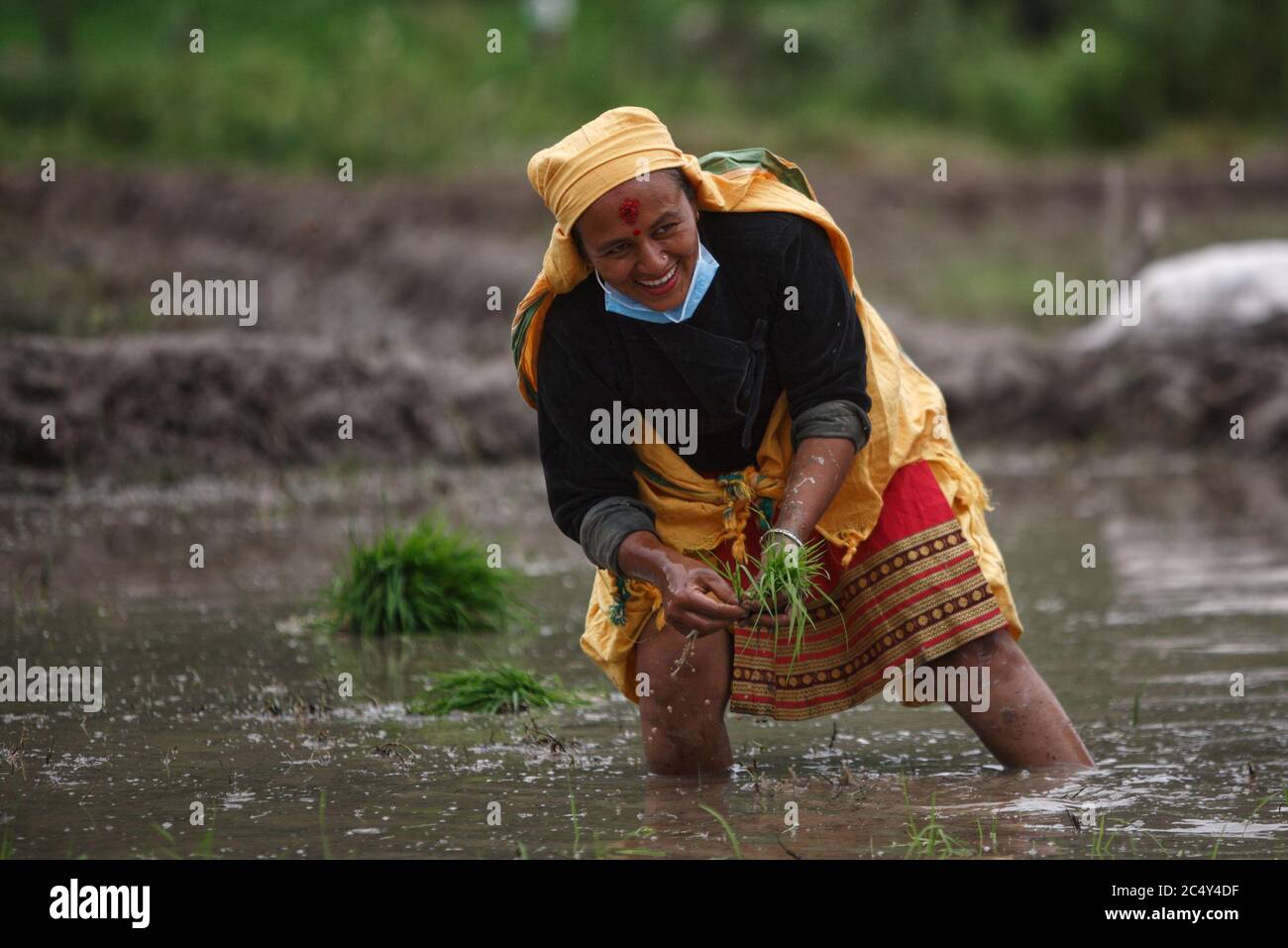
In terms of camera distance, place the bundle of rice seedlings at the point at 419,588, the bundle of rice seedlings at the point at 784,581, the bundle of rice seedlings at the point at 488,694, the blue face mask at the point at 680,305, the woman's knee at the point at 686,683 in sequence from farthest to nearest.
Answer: the bundle of rice seedlings at the point at 419,588
the bundle of rice seedlings at the point at 488,694
the woman's knee at the point at 686,683
the blue face mask at the point at 680,305
the bundle of rice seedlings at the point at 784,581

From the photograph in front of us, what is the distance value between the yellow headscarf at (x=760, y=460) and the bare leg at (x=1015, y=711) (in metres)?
0.12

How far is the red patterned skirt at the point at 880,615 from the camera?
4172 mm

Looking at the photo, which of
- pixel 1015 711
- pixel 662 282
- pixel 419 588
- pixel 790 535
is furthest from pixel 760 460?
pixel 419 588

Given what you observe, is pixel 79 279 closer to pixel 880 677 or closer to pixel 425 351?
pixel 425 351

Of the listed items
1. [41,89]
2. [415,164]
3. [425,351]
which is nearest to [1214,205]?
[415,164]

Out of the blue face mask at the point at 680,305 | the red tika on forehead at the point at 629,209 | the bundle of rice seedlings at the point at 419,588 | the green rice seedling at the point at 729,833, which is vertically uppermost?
the red tika on forehead at the point at 629,209

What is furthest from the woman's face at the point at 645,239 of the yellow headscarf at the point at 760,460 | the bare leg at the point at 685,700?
the bare leg at the point at 685,700

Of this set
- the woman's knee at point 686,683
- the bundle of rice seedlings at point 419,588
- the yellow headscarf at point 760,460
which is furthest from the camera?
the bundle of rice seedlings at point 419,588

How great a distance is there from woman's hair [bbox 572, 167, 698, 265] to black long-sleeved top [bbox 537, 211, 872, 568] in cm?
8

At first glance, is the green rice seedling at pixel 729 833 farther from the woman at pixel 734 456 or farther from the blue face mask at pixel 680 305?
the blue face mask at pixel 680 305

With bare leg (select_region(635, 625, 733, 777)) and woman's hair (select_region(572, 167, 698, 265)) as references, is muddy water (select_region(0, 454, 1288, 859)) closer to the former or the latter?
bare leg (select_region(635, 625, 733, 777))

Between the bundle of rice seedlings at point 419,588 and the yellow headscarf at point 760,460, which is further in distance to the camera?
the bundle of rice seedlings at point 419,588

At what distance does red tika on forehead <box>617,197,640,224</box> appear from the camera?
383 centimetres

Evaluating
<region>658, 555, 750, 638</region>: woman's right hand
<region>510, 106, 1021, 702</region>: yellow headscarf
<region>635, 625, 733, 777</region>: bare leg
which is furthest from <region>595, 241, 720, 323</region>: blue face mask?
<region>635, 625, 733, 777</region>: bare leg
